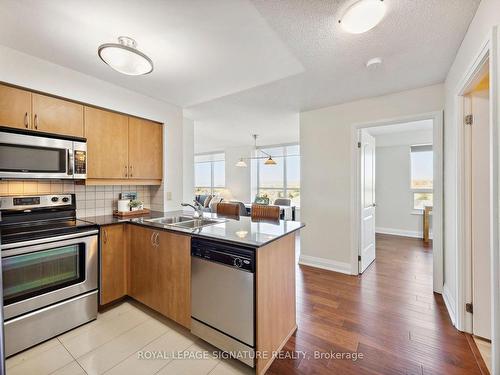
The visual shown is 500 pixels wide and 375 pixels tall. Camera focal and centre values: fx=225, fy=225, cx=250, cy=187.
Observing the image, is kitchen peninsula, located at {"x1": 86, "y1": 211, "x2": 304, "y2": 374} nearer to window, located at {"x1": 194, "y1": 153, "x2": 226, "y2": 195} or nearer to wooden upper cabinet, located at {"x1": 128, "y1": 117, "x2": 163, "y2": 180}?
wooden upper cabinet, located at {"x1": 128, "y1": 117, "x2": 163, "y2": 180}

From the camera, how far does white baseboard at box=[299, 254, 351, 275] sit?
3.10m

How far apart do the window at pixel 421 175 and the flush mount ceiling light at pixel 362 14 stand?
4801 millimetres

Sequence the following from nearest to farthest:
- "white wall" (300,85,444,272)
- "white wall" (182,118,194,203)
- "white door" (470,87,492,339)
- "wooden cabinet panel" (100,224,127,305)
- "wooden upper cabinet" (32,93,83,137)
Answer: "white door" (470,87,492,339), "wooden upper cabinet" (32,93,83,137), "wooden cabinet panel" (100,224,127,305), "white wall" (300,85,444,272), "white wall" (182,118,194,203)

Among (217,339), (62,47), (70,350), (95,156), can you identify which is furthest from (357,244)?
(62,47)

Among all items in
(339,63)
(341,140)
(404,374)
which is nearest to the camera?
(404,374)

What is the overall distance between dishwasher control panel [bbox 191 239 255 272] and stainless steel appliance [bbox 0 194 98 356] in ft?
3.58

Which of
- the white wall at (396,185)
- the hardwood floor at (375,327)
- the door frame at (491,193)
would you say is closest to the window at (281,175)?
the white wall at (396,185)

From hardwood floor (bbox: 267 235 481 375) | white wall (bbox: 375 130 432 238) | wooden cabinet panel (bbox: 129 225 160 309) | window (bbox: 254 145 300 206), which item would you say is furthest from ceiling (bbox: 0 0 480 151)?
window (bbox: 254 145 300 206)

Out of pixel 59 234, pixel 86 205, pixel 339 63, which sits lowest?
pixel 59 234

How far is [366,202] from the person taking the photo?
330 cm

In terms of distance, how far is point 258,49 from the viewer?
1.88 m

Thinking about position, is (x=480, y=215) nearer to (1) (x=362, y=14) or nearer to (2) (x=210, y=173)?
(1) (x=362, y=14)

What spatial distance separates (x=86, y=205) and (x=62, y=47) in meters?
1.55

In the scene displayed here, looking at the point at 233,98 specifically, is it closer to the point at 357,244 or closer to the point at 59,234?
the point at 59,234
